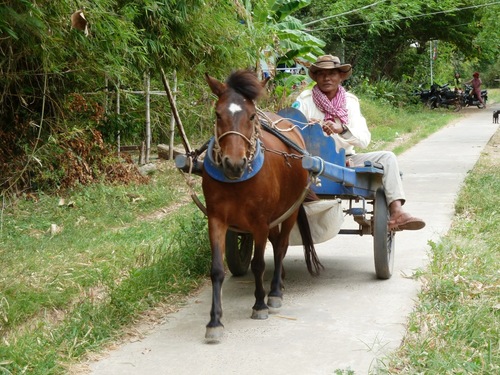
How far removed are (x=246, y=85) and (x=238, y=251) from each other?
198 centimetres

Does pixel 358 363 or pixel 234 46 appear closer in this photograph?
pixel 358 363

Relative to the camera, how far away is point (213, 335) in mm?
5312

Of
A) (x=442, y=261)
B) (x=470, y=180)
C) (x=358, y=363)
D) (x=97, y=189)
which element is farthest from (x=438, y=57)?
(x=358, y=363)

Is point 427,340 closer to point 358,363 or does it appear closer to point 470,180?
point 358,363

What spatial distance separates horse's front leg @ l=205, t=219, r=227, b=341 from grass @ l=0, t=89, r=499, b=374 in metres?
0.68

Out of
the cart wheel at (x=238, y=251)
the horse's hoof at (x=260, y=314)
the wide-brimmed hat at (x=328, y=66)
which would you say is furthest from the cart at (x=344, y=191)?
the horse's hoof at (x=260, y=314)

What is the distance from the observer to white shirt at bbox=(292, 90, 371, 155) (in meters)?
7.05

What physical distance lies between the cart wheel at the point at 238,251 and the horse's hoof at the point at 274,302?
0.84 m

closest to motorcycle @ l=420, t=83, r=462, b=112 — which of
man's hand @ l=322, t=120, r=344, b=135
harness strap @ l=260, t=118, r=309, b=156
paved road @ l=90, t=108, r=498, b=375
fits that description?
paved road @ l=90, t=108, r=498, b=375

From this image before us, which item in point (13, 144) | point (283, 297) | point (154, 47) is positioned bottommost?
point (283, 297)

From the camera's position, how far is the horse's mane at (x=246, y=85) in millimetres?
5516

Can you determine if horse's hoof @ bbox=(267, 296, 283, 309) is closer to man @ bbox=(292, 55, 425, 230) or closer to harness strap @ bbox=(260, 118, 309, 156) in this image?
harness strap @ bbox=(260, 118, 309, 156)

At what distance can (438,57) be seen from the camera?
37.9 m

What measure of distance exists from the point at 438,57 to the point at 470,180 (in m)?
27.4
